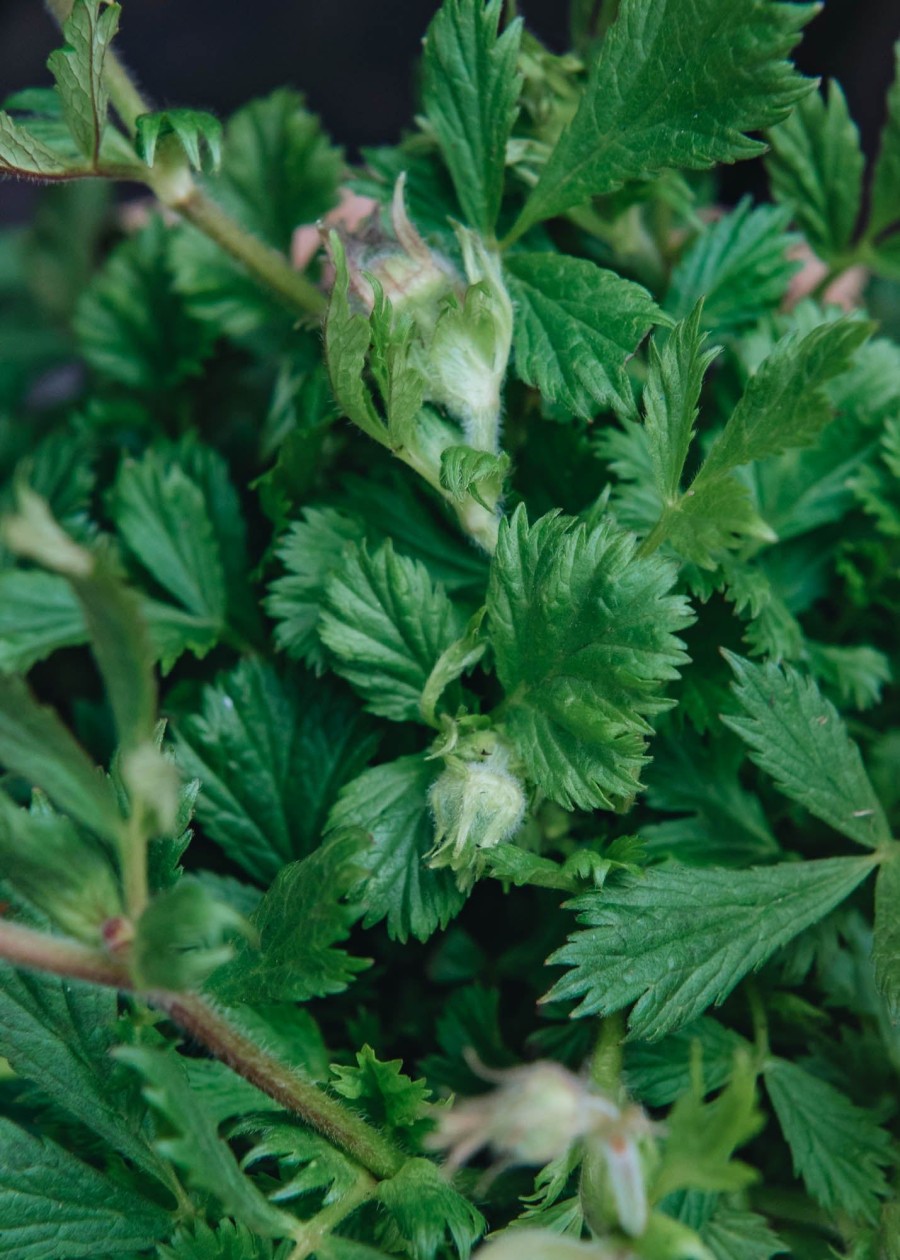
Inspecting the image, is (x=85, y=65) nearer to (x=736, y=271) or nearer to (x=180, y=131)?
(x=180, y=131)

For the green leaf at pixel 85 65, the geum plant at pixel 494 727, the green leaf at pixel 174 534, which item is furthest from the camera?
the green leaf at pixel 174 534

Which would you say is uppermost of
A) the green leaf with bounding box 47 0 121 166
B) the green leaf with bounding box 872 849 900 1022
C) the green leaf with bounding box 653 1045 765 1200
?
the green leaf with bounding box 47 0 121 166

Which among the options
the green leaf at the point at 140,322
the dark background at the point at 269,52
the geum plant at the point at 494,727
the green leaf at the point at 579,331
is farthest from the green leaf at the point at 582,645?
the dark background at the point at 269,52

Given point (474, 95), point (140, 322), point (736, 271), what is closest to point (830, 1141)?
point (736, 271)

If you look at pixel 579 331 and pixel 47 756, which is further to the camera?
pixel 579 331

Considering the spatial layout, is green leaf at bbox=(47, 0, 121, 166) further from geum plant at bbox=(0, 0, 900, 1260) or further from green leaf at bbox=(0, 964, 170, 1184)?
green leaf at bbox=(0, 964, 170, 1184)

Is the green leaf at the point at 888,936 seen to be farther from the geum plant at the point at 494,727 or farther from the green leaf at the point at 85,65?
the green leaf at the point at 85,65

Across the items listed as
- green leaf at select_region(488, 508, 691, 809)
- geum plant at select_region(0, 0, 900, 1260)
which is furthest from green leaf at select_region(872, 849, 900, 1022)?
green leaf at select_region(488, 508, 691, 809)

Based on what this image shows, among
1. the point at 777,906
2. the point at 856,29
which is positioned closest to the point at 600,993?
the point at 777,906
